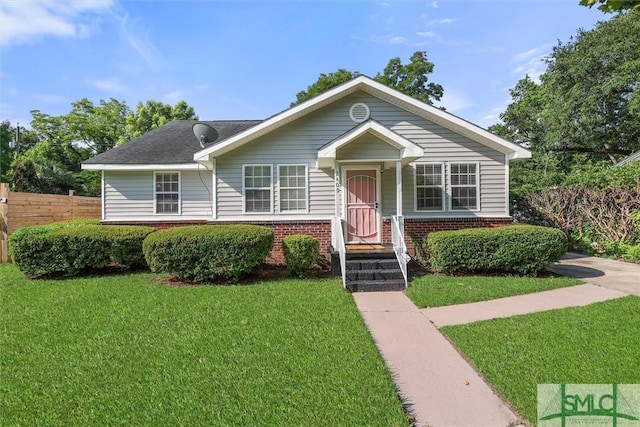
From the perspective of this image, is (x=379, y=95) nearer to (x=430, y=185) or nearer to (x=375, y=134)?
(x=375, y=134)

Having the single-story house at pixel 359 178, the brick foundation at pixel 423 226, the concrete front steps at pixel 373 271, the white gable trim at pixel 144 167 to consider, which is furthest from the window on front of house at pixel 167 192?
the brick foundation at pixel 423 226

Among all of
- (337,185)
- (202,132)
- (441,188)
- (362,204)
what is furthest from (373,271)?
(202,132)

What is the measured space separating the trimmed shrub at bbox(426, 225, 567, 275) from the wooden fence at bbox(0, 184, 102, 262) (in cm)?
1221

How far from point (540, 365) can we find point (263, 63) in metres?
11.0

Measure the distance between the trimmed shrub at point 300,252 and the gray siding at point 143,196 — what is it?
14.1ft

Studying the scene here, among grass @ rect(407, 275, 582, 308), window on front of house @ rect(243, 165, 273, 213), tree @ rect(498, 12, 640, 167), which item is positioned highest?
tree @ rect(498, 12, 640, 167)

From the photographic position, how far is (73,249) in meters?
8.07

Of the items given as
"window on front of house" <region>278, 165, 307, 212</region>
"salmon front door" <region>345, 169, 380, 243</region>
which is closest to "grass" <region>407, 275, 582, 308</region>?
"salmon front door" <region>345, 169, 380, 243</region>

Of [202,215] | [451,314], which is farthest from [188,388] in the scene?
[202,215]

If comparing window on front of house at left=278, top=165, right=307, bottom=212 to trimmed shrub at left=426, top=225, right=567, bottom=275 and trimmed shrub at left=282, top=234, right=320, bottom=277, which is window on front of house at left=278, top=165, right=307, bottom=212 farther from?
trimmed shrub at left=426, top=225, right=567, bottom=275

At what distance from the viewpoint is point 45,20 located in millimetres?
6746

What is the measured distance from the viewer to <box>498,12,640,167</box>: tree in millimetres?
17766

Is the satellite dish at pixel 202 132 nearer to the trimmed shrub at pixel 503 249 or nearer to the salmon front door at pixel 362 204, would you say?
the salmon front door at pixel 362 204

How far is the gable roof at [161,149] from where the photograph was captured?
10.8m
